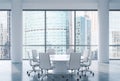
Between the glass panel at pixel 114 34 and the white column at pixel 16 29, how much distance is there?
4.78 m

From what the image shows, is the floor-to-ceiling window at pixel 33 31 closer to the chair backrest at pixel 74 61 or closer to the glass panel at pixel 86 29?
the glass panel at pixel 86 29

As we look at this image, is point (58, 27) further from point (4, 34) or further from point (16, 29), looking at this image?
point (16, 29)

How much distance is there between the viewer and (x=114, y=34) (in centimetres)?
1479

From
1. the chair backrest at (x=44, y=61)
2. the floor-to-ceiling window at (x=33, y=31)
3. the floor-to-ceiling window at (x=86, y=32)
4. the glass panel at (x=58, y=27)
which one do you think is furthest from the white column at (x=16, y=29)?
the chair backrest at (x=44, y=61)

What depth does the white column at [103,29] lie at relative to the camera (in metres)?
12.6

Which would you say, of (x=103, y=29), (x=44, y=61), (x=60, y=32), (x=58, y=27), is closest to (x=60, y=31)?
(x=60, y=32)

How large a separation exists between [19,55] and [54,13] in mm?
3219

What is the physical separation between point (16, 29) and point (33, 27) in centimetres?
247

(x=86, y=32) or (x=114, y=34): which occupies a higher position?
(x=86, y=32)

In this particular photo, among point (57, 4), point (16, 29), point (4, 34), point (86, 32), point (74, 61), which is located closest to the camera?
point (74, 61)

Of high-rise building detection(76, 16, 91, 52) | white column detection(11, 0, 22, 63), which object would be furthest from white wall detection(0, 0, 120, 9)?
high-rise building detection(76, 16, 91, 52)

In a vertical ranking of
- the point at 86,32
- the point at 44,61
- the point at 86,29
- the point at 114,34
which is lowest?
the point at 44,61

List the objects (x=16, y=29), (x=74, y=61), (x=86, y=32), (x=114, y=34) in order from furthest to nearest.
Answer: (x=86, y=32), (x=114, y=34), (x=16, y=29), (x=74, y=61)

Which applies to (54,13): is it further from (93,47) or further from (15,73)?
(15,73)
